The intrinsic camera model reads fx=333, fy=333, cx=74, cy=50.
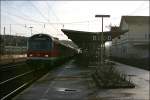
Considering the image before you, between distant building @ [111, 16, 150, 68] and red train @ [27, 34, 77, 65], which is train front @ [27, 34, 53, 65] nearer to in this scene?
red train @ [27, 34, 77, 65]

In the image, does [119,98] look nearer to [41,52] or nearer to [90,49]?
[41,52]

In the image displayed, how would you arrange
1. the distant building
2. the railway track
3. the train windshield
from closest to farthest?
1. the railway track
2. the train windshield
3. the distant building

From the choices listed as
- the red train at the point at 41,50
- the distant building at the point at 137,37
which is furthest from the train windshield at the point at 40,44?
the distant building at the point at 137,37

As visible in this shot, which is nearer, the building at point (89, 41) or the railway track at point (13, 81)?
the railway track at point (13, 81)

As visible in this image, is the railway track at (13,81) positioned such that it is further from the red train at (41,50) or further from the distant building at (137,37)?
the distant building at (137,37)

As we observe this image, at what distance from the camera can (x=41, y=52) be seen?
86.8 feet

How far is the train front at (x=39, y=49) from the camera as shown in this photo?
1030 inches

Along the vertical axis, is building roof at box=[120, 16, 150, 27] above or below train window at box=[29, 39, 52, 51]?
above

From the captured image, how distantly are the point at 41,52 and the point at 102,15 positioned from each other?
5777 mm

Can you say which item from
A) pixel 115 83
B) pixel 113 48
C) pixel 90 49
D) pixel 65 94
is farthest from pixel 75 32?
pixel 113 48

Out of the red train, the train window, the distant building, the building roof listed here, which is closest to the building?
the red train

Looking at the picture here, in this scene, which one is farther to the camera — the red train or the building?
the building

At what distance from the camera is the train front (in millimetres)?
26172

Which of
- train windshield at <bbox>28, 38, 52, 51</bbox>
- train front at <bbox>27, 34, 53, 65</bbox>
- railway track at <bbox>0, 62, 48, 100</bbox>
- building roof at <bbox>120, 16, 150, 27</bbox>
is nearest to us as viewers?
railway track at <bbox>0, 62, 48, 100</bbox>
